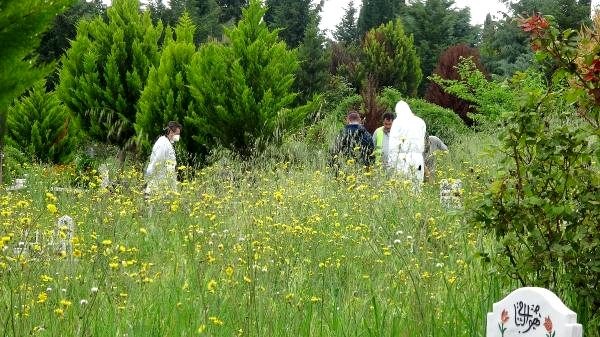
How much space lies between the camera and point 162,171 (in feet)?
31.4

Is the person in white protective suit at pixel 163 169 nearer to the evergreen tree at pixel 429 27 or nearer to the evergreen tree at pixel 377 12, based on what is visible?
the evergreen tree at pixel 429 27

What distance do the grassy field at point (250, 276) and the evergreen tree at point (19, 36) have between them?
584 mm

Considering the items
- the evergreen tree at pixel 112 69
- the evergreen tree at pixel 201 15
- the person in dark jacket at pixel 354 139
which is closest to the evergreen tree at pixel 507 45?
the evergreen tree at pixel 201 15

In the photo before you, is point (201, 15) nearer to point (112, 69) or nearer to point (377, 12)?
point (377, 12)

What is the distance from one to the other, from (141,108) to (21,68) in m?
11.8

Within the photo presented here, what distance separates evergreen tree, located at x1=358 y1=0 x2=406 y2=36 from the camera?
47.1 metres

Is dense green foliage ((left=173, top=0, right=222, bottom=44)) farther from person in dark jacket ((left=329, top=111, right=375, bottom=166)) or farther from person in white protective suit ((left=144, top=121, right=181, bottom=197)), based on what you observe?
person in white protective suit ((left=144, top=121, right=181, bottom=197))

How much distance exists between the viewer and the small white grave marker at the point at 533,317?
2516 mm

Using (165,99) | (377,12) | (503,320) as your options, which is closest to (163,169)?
(165,99)

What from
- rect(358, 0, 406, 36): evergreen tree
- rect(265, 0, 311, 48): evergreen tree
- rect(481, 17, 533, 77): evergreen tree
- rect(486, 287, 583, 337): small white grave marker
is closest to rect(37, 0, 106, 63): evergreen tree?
rect(265, 0, 311, 48): evergreen tree

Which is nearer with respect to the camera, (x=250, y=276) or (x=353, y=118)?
(x=250, y=276)

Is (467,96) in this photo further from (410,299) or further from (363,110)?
(410,299)

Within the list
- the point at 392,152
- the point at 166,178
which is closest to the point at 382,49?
the point at 392,152

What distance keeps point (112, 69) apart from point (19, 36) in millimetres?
13368
